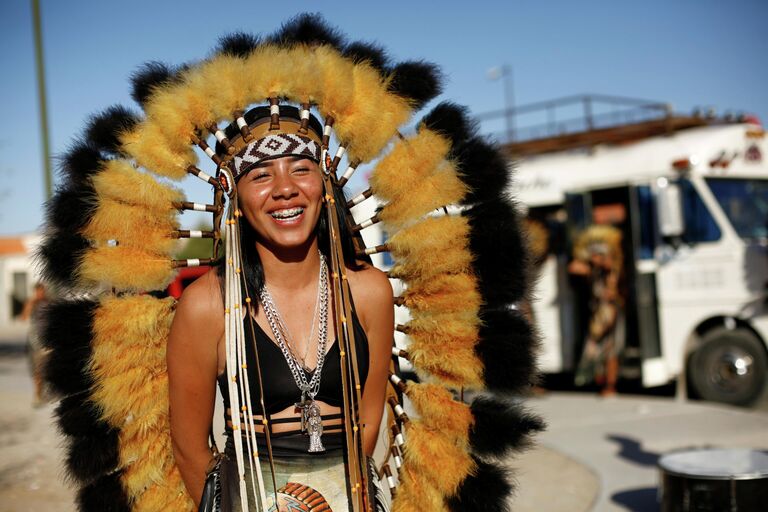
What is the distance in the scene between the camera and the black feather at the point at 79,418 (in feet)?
8.52

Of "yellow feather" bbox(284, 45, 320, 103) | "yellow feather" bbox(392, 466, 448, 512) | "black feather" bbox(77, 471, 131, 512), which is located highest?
"yellow feather" bbox(284, 45, 320, 103)

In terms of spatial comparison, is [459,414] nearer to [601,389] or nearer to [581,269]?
[581,269]

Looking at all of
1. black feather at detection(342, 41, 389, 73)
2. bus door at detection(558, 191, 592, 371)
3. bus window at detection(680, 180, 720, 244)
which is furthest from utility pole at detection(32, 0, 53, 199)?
black feather at detection(342, 41, 389, 73)

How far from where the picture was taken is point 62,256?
2.59 m

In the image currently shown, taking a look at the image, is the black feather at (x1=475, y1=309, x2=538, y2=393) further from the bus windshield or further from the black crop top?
the bus windshield

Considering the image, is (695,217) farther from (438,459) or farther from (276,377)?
(276,377)

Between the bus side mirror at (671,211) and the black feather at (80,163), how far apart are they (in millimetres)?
8032

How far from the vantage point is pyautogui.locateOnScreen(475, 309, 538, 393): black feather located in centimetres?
269

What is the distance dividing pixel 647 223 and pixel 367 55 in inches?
308

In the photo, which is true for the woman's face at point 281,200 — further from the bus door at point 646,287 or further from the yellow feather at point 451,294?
the bus door at point 646,287

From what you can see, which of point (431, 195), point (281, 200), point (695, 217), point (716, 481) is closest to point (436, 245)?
point (431, 195)

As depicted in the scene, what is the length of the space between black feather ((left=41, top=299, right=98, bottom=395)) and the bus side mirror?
811 cm

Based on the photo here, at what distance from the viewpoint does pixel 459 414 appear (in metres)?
2.72

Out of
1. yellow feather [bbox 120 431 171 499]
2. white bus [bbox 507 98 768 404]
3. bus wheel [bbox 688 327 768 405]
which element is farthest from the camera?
white bus [bbox 507 98 768 404]
